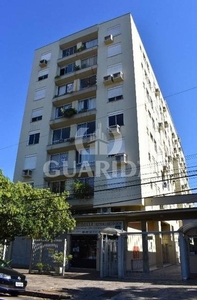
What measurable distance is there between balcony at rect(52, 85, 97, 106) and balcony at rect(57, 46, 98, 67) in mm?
4826

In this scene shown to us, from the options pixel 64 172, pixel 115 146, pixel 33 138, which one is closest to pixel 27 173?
pixel 64 172

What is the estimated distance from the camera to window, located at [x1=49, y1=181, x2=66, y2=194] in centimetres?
2537

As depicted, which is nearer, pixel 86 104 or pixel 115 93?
pixel 115 93

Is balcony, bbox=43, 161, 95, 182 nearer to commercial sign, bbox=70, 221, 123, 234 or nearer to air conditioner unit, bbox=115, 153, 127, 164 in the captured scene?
air conditioner unit, bbox=115, 153, 127, 164

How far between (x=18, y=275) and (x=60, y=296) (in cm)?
184

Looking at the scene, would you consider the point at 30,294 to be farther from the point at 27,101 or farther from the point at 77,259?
the point at 27,101

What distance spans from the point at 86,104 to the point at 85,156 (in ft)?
19.7

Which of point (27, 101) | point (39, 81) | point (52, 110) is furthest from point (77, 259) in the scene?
point (39, 81)

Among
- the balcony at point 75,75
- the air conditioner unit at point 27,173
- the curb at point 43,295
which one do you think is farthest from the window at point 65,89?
the curb at point 43,295

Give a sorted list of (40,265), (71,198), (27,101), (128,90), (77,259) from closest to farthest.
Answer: (40,265), (77,259), (71,198), (128,90), (27,101)

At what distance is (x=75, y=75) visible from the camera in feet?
96.0

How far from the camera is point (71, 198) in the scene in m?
23.7

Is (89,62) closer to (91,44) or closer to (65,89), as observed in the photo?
(91,44)

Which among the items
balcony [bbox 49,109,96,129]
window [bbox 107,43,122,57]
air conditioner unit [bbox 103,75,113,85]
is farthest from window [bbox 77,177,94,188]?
window [bbox 107,43,122,57]
